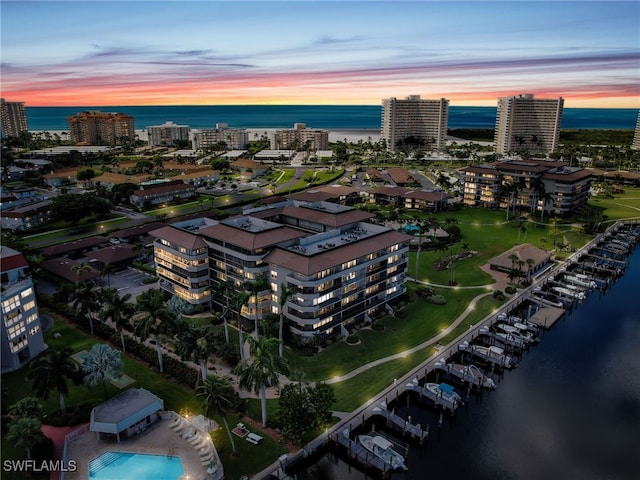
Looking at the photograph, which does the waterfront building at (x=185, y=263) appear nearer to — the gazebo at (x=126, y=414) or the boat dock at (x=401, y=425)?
the gazebo at (x=126, y=414)

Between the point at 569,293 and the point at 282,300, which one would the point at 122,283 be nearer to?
the point at 282,300

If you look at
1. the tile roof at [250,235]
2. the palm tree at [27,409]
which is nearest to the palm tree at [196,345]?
the palm tree at [27,409]

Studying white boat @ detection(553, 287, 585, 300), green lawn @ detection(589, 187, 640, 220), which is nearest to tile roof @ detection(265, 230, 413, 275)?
white boat @ detection(553, 287, 585, 300)

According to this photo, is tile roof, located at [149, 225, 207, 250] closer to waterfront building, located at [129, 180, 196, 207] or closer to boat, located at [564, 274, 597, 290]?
boat, located at [564, 274, 597, 290]

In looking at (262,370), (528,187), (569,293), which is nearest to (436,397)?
(262,370)

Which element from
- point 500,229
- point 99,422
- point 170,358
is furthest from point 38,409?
point 500,229

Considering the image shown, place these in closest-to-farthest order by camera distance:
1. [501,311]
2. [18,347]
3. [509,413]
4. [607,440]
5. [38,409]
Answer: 1. [38,409]
2. [607,440]
3. [509,413]
4. [18,347]
5. [501,311]

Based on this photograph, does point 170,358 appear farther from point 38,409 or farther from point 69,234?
point 69,234
